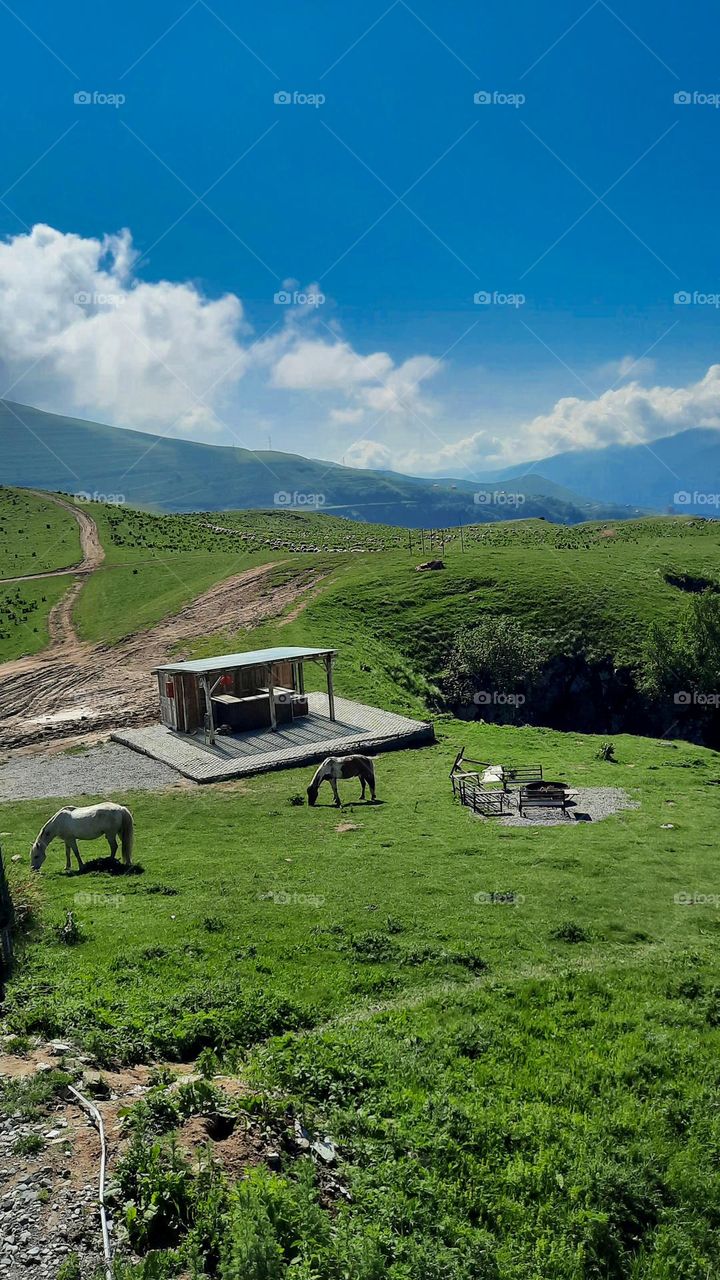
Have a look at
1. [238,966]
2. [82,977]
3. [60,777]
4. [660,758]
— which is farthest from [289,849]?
[660,758]

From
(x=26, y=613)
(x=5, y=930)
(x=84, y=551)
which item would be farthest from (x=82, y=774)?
(x=84, y=551)

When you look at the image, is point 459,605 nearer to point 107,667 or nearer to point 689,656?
point 689,656

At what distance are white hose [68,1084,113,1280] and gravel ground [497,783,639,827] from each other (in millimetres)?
18765

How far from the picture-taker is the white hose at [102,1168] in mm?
7023

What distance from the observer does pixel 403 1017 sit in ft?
42.7

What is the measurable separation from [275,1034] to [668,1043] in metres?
6.68

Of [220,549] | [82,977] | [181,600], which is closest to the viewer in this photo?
[82,977]

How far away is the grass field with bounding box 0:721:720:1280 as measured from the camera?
8.98 meters

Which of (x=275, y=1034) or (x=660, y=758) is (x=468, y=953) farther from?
(x=660, y=758)
